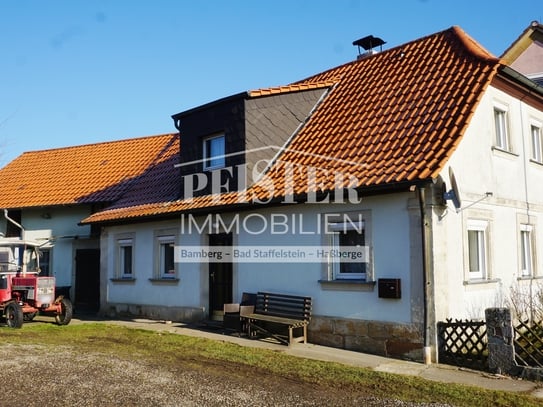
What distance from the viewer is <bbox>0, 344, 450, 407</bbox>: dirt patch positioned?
7171 millimetres

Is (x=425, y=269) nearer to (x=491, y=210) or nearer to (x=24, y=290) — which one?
(x=491, y=210)

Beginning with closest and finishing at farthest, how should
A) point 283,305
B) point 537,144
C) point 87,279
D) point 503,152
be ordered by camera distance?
point 283,305, point 503,152, point 537,144, point 87,279

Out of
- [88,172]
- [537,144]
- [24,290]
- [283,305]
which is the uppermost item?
[88,172]

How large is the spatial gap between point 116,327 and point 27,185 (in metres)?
11.0

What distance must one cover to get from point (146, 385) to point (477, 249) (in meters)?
7.26

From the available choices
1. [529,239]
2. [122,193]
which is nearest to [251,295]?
[529,239]

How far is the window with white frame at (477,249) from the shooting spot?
11.3m

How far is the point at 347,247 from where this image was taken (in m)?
11.6

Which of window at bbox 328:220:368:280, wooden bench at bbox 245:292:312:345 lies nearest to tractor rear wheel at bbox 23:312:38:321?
wooden bench at bbox 245:292:312:345

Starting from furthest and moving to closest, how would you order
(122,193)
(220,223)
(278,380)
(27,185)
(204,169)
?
(27,185) → (122,193) → (204,169) → (220,223) → (278,380)

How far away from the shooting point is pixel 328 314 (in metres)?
11.5

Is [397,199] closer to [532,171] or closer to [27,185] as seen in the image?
[532,171]

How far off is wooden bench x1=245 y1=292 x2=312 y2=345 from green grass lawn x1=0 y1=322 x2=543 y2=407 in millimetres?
963

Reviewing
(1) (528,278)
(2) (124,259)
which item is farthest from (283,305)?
(2) (124,259)
